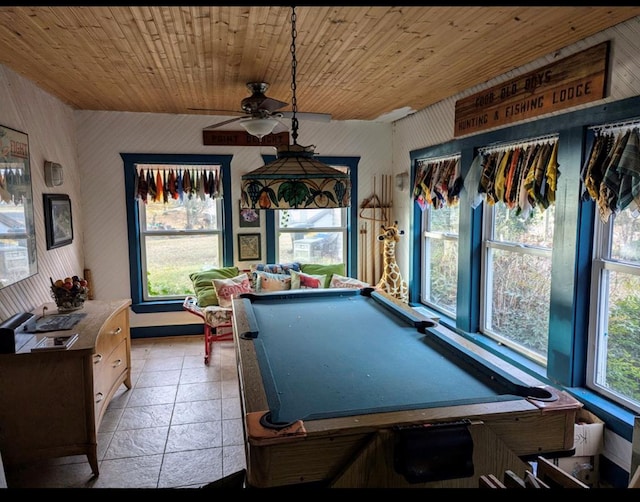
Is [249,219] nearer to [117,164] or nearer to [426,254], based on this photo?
[117,164]

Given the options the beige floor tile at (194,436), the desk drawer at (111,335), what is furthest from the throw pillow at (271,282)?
the beige floor tile at (194,436)

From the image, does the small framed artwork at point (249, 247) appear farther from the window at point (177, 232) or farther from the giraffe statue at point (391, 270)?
the giraffe statue at point (391, 270)

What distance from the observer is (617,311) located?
Answer: 285cm

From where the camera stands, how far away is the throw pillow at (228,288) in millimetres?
5023

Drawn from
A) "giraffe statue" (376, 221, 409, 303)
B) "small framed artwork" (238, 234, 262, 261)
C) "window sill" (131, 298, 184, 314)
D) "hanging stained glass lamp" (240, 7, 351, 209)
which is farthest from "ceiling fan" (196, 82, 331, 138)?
"window sill" (131, 298, 184, 314)

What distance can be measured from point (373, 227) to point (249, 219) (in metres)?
1.59

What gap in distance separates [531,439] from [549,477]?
51cm

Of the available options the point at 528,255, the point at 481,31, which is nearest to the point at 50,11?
the point at 481,31

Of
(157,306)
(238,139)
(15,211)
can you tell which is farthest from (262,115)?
(157,306)

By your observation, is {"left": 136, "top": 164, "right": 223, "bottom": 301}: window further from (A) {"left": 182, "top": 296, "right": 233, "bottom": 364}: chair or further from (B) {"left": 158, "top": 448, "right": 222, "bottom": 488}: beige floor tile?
(B) {"left": 158, "top": 448, "right": 222, "bottom": 488}: beige floor tile

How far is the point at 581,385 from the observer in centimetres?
A: 305

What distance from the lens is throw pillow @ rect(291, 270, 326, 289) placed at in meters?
5.22

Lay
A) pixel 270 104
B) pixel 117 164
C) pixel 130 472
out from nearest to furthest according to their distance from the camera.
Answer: pixel 130 472 < pixel 270 104 < pixel 117 164

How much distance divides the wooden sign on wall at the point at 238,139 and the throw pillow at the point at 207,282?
1491 mm
